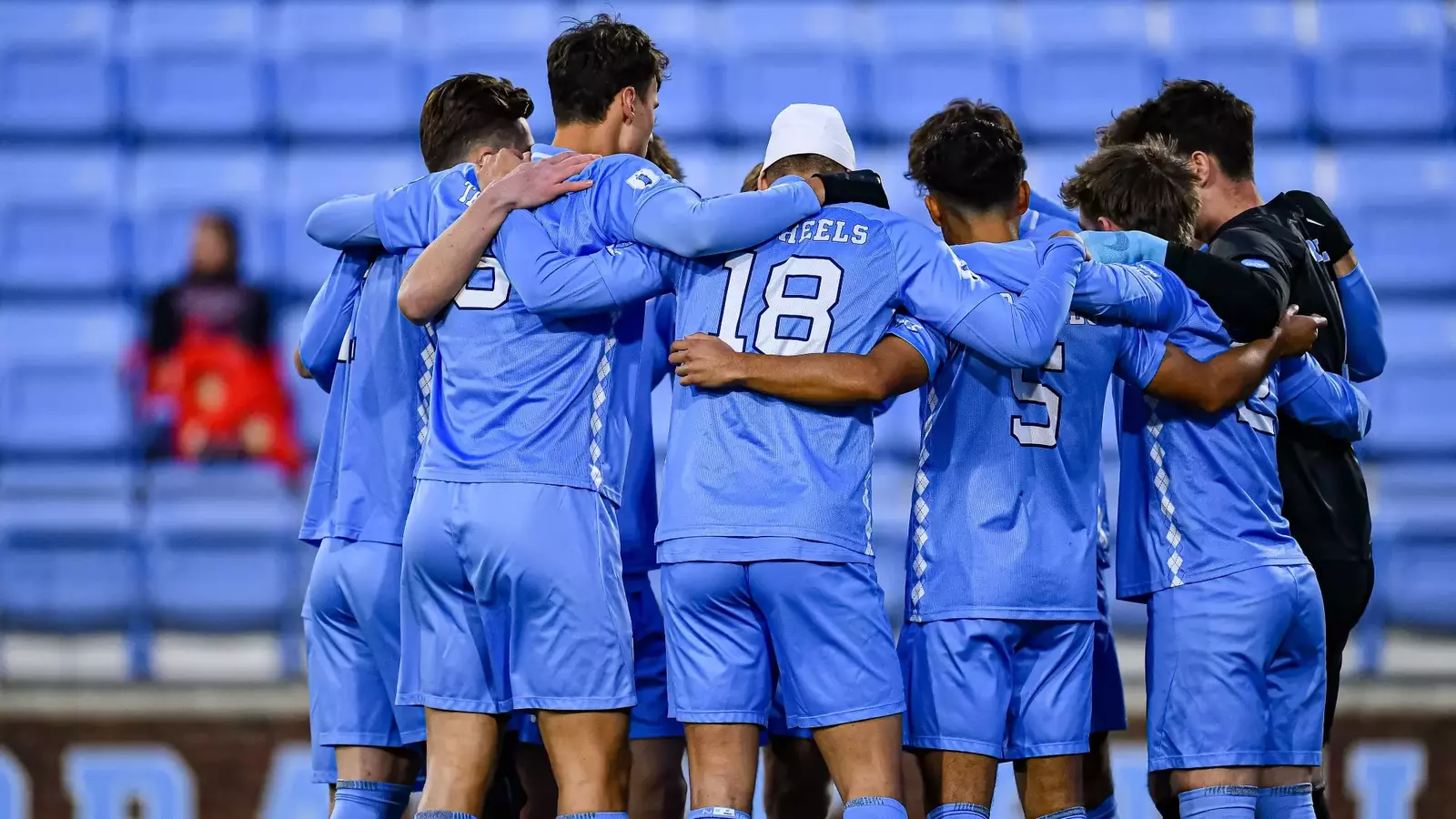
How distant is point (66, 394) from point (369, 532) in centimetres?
400

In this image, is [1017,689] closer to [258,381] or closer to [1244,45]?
[258,381]

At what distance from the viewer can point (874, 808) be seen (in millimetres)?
2893

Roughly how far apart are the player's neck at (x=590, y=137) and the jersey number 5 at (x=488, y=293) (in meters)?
0.38

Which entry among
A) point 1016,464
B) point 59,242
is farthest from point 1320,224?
point 59,242

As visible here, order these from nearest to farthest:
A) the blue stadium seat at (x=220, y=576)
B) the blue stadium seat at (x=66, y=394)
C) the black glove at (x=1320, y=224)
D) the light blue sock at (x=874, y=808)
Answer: the light blue sock at (x=874, y=808) → the black glove at (x=1320, y=224) → the blue stadium seat at (x=220, y=576) → the blue stadium seat at (x=66, y=394)

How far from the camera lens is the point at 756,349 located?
3049 millimetres

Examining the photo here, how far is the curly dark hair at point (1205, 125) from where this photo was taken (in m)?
3.85

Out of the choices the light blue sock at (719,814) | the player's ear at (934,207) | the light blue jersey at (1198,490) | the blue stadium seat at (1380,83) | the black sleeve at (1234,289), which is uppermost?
the blue stadium seat at (1380,83)

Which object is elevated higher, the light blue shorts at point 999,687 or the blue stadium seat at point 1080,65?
the blue stadium seat at point 1080,65

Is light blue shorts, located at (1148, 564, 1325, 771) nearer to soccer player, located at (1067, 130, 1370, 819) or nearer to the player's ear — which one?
soccer player, located at (1067, 130, 1370, 819)

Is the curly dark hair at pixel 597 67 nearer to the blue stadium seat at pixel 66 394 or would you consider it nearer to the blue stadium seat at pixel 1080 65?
the blue stadium seat at pixel 66 394

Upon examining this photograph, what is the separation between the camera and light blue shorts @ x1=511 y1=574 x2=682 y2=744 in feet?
11.5

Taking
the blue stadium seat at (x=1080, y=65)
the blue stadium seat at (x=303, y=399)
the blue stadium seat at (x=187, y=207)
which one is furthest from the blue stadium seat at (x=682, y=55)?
the blue stadium seat at (x=303, y=399)

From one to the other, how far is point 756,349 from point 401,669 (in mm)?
1008
